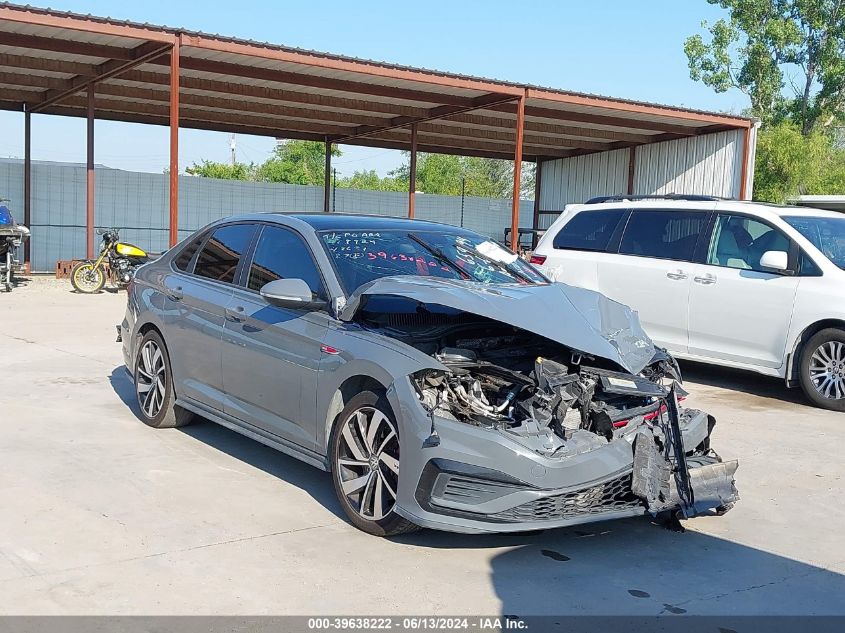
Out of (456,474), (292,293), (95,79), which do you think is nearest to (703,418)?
(456,474)

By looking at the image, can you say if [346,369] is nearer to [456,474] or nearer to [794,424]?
[456,474]

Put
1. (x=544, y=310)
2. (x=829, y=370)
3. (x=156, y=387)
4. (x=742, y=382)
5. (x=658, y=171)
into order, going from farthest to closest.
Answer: (x=658, y=171)
(x=742, y=382)
(x=829, y=370)
(x=156, y=387)
(x=544, y=310)

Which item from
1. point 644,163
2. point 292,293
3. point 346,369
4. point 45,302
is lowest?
point 45,302

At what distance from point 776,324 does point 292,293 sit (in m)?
5.17

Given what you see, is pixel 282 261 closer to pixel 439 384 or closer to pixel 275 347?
pixel 275 347

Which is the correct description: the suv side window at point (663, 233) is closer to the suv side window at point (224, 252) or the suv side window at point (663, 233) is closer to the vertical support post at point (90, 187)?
the suv side window at point (224, 252)

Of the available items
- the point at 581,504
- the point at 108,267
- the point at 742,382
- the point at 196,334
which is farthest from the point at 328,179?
the point at 581,504

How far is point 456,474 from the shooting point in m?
3.98

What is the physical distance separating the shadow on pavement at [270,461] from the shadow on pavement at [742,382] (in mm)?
5027

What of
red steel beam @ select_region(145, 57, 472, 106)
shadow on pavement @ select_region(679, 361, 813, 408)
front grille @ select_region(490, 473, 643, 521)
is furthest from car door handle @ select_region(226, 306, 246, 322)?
red steel beam @ select_region(145, 57, 472, 106)

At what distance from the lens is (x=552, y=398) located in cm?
419

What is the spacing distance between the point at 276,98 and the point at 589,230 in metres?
12.3

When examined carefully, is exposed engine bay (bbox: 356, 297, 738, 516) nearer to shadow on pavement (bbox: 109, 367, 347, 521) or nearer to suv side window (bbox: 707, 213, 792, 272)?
shadow on pavement (bbox: 109, 367, 347, 521)

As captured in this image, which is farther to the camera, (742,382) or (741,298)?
(742,382)
